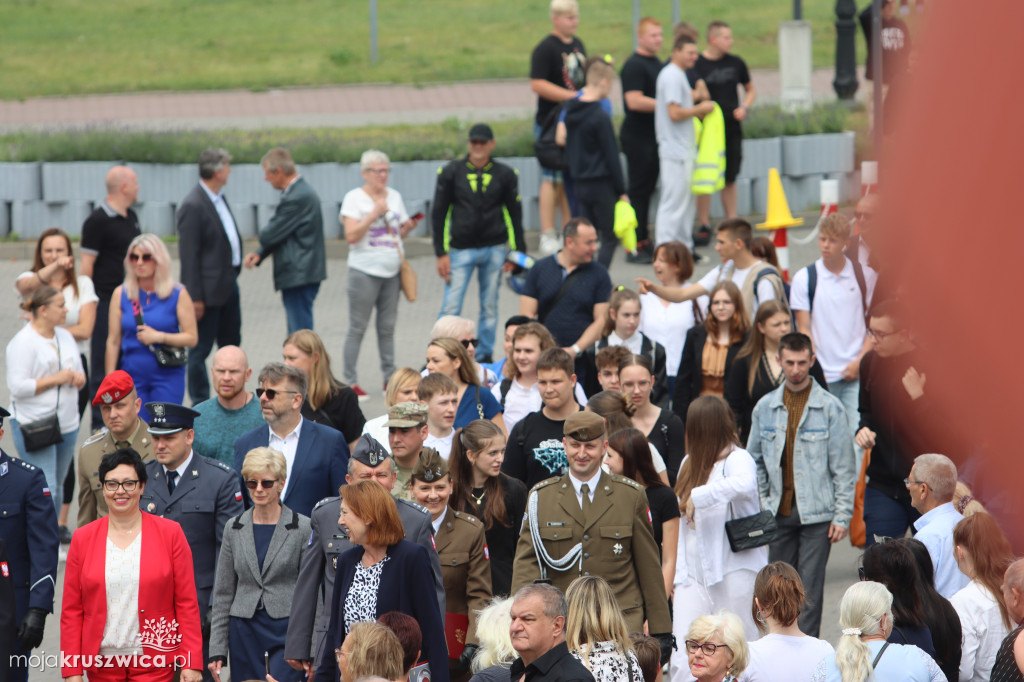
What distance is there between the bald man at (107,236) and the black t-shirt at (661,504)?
5.47 metres

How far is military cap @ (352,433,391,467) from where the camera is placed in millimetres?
5996

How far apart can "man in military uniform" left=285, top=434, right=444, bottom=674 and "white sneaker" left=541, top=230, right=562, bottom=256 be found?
29.7 feet

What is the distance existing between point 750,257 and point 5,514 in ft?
17.6

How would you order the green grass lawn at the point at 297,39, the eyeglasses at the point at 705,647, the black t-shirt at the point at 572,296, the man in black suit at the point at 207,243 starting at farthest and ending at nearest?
the green grass lawn at the point at 297,39 → the man in black suit at the point at 207,243 → the black t-shirt at the point at 572,296 → the eyeglasses at the point at 705,647

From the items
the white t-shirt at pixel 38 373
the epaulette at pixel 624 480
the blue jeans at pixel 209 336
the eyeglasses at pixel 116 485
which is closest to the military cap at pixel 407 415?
the epaulette at pixel 624 480

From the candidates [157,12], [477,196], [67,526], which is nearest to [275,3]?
[157,12]

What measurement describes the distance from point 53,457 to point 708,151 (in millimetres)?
8407

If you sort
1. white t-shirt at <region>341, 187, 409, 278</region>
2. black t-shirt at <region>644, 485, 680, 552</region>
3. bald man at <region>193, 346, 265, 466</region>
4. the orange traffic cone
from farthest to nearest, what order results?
the orange traffic cone < white t-shirt at <region>341, 187, 409, 278</region> < bald man at <region>193, 346, 265, 466</region> < black t-shirt at <region>644, 485, 680, 552</region>

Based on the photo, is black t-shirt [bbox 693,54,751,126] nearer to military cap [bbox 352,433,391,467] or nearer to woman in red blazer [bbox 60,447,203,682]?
military cap [bbox 352,433,391,467]

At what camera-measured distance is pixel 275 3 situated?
119 feet

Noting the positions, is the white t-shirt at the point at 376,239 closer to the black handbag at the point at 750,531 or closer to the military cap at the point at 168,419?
the military cap at the point at 168,419

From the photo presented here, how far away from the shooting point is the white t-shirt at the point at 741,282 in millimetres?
9188

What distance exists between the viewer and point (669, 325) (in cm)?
967

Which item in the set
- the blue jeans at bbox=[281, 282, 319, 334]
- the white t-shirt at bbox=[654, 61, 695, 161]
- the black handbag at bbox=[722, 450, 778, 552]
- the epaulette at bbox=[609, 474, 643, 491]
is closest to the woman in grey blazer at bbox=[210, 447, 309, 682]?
the epaulette at bbox=[609, 474, 643, 491]
